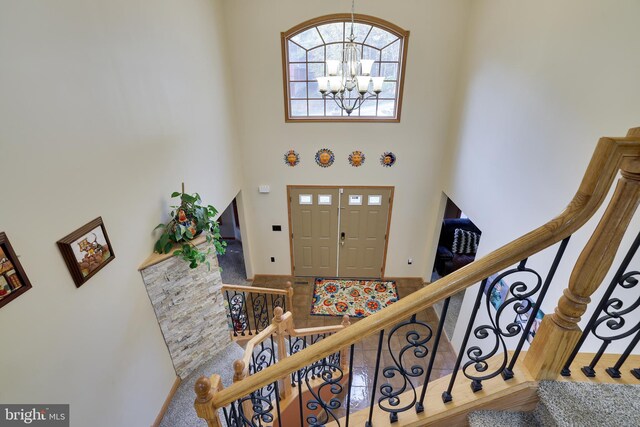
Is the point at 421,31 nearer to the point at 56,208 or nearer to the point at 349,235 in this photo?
the point at 349,235

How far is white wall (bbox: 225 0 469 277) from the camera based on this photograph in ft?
13.9

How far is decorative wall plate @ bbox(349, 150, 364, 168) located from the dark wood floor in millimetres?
2474

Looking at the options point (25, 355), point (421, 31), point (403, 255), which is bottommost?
point (403, 255)

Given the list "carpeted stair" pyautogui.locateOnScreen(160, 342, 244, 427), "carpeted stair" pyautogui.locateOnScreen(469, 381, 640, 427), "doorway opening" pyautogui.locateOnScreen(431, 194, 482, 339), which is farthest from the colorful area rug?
"carpeted stair" pyautogui.locateOnScreen(469, 381, 640, 427)

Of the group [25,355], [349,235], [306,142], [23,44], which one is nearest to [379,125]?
[306,142]

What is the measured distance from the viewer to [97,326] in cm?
198

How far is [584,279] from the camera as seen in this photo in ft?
3.09

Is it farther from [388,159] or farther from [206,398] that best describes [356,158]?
[206,398]

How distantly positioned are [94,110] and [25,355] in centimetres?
148

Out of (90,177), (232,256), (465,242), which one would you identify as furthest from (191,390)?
(465,242)

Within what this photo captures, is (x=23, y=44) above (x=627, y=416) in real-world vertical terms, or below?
above

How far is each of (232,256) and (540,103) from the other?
6202 millimetres

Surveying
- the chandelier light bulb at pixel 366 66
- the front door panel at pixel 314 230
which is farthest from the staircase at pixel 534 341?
the front door panel at pixel 314 230

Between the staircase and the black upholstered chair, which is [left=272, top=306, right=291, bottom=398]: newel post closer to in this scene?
the staircase
